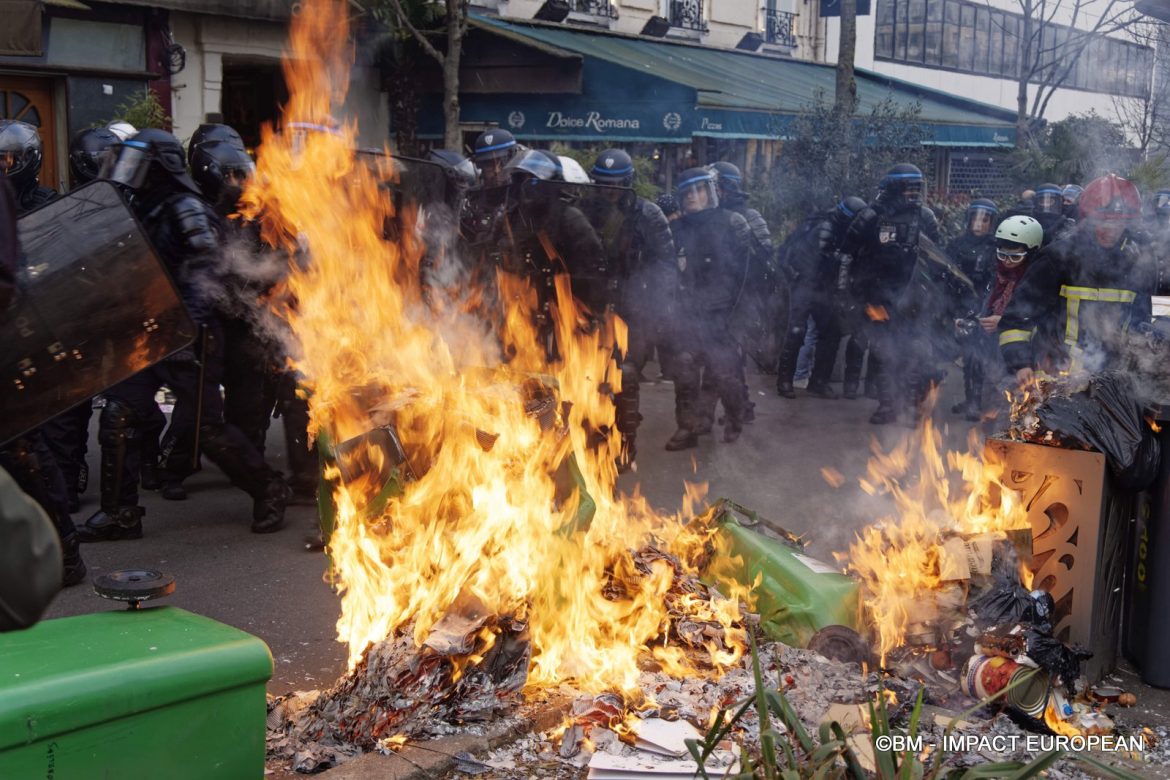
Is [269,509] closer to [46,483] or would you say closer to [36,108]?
[46,483]

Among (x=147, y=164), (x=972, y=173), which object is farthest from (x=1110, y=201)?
(x=972, y=173)

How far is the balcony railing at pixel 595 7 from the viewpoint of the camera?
1958 cm

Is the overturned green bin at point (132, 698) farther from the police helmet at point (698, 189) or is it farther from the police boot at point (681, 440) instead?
the police helmet at point (698, 189)

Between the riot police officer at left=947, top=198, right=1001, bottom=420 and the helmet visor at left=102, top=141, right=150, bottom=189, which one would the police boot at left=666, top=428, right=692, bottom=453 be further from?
the helmet visor at left=102, top=141, right=150, bottom=189

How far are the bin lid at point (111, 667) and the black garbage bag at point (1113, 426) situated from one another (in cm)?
321

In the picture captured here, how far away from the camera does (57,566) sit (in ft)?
6.11

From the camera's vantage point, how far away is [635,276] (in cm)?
862

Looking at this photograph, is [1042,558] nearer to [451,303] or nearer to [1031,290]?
[1031,290]

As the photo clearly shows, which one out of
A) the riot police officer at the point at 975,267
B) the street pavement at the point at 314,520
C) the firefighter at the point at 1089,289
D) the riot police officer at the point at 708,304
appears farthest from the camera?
the riot police officer at the point at 975,267

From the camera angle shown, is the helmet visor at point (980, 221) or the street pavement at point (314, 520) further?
the helmet visor at point (980, 221)

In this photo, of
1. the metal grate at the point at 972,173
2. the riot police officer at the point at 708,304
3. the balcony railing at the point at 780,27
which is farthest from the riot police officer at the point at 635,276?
the metal grate at the point at 972,173

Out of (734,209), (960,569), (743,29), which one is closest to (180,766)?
(960,569)

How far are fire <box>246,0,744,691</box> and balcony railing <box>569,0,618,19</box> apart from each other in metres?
14.6

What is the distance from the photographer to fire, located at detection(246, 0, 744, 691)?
13.9ft
